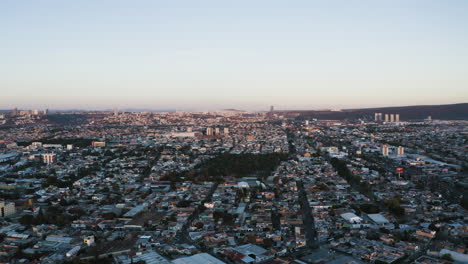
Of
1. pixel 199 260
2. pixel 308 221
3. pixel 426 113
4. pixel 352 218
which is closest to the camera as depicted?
pixel 199 260

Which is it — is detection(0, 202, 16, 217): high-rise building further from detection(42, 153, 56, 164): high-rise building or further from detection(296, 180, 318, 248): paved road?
detection(42, 153, 56, 164): high-rise building

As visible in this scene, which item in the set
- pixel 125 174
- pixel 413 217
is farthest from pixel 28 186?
pixel 413 217

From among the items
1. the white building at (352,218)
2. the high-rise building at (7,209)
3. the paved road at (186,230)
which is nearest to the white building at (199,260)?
the paved road at (186,230)

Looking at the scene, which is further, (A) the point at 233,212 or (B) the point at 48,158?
(B) the point at 48,158

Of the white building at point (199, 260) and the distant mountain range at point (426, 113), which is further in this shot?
the distant mountain range at point (426, 113)

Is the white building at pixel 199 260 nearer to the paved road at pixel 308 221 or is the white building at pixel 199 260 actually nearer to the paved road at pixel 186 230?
the paved road at pixel 186 230

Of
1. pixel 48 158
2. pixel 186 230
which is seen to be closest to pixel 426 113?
pixel 48 158

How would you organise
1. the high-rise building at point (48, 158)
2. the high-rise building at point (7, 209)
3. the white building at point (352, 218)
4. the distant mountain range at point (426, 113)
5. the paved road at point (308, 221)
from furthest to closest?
the distant mountain range at point (426, 113) → the high-rise building at point (48, 158) → the high-rise building at point (7, 209) → the white building at point (352, 218) → the paved road at point (308, 221)

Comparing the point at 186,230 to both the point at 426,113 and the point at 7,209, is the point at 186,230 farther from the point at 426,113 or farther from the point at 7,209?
the point at 426,113

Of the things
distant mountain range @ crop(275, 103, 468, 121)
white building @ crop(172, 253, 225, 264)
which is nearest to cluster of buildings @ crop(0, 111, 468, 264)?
white building @ crop(172, 253, 225, 264)

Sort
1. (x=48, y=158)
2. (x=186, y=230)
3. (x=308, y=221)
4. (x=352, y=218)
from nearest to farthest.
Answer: (x=186, y=230)
(x=352, y=218)
(x=308, y=221)
(x=48, y=158)

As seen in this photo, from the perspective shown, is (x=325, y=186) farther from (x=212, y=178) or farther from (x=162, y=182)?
(x=162, y=182)
